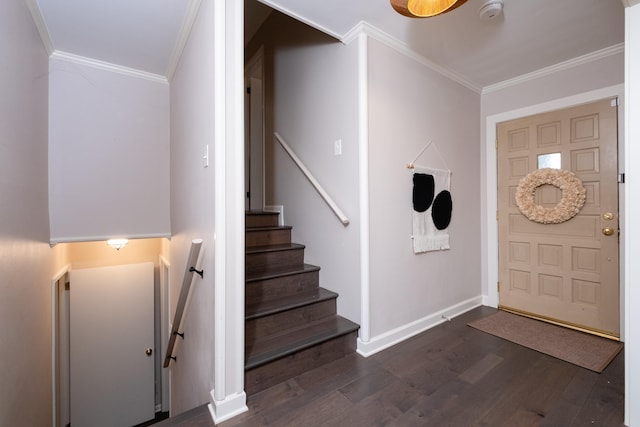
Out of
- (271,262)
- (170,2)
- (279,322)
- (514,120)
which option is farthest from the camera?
(514,120)

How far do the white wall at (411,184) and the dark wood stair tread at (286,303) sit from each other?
1.42 ft

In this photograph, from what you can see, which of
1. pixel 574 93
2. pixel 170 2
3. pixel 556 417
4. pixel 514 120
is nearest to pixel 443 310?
pixel 556 417

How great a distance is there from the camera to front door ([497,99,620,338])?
95.9 inches

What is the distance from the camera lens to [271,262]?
251 centimetres

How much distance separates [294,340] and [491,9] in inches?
104

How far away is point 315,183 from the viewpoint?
2.47 metres

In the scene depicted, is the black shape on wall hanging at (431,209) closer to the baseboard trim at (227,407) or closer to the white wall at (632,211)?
the white wall at (632,211)

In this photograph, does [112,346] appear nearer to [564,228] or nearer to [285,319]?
[285,319]

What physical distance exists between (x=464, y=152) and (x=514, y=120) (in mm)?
609

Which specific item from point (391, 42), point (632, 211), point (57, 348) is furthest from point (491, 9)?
point (57, 348)

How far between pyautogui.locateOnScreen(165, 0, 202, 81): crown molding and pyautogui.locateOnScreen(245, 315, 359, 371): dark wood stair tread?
2.29 meters

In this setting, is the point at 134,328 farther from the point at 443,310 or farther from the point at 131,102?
the point at 443,310

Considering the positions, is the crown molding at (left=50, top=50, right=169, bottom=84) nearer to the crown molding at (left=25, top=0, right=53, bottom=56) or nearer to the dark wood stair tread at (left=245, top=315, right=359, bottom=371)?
the crown molding at (left=25, top=0, right=53, bottom=56)

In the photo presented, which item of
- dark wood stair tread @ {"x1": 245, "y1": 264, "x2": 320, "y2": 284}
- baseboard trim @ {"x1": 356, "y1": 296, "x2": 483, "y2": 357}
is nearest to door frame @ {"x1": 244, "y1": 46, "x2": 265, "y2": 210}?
dark wood stair tread @ {"x1": 245, "y1": 264, "x2": 320, "y2": 284}
